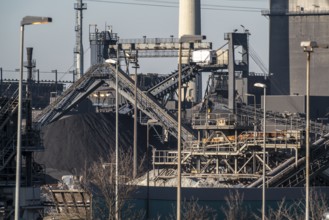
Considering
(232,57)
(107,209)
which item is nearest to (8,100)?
(107,209)

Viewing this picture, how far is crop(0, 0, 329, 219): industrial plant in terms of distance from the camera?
61.1m

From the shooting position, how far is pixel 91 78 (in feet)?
337

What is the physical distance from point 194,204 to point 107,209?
4.39 m

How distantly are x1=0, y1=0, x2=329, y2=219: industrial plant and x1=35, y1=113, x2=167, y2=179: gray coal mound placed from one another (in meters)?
0.77

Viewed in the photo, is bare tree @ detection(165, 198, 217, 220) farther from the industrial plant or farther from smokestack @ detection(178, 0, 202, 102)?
smokestack @ detection(178, 0, 202, 102)

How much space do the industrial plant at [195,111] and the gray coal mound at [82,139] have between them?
0.77 meters

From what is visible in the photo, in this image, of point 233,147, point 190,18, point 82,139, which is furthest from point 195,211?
point 190,18

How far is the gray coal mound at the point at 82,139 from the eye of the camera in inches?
4040

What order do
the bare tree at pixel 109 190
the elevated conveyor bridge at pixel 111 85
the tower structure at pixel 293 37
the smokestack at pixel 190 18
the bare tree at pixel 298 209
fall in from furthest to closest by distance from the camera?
the smokestack at pixel 190 18
the tower structure at pixel 293 37
the elevated conveyor bridge at pixel 111 85
the bare tree at pixel 109 190
the bare tree at pixel 298 209

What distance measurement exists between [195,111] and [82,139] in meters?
9.62

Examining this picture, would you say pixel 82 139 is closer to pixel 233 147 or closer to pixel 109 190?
pixel 233 147

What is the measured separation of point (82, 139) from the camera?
105m

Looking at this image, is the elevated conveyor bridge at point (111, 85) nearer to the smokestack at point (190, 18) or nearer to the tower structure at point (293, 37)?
the tower structure at point (293, 37)

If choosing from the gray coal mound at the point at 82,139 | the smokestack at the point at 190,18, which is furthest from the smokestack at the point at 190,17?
the gray coal mound at the point at 82,139
